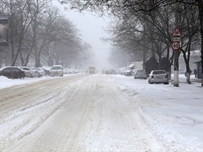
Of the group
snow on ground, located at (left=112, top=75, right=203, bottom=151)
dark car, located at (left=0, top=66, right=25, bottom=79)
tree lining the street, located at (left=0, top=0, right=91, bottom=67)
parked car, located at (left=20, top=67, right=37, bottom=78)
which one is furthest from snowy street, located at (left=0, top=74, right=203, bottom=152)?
tree lining the street, located at (left=0, top=0, right=91, bottom=67)

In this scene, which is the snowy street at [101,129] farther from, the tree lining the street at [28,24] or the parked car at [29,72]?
the tree lining the street at [28,24]

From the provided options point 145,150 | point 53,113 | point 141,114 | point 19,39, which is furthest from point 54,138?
point 19,39

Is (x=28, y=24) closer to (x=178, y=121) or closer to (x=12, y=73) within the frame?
(x=12, y=73)

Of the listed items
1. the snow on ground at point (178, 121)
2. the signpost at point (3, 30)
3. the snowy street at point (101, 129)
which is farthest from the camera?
the signpost at point (3, 30)

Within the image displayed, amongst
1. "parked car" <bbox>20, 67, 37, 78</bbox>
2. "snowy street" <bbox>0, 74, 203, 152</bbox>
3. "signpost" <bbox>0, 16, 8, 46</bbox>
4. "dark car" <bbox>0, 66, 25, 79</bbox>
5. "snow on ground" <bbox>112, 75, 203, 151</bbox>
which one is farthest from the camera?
"parked car" <bbox>20, 67, 37, 78</bbox>

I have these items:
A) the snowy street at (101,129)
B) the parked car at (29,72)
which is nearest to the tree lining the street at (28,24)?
the parked car at (29,72)

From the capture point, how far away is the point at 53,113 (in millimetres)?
8555

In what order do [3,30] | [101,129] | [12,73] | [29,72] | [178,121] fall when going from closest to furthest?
[101,129] → [178,121] → [3,30] → [12,73] → [29,72]

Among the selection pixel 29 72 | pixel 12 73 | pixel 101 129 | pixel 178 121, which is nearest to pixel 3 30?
pixel 12 73

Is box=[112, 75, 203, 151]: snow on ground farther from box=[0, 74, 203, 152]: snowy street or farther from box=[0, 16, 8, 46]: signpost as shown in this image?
box=[0, 16, 8, 46]: signpost

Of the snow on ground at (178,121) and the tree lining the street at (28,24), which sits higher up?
the tree lining the street at (28,24)

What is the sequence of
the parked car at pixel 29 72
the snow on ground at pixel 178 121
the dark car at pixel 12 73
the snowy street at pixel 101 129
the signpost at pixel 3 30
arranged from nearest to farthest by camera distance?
the snowy street at pixel 101 129 < the snow on ground at pixel 178 121 < the signpost at pixel 3 30 < the dark car at pixel 12 73 < the parked car at pixel 29 72

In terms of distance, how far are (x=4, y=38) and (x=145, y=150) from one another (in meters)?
26.9

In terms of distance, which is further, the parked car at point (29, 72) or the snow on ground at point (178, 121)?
the parked car at point (29, 72)
